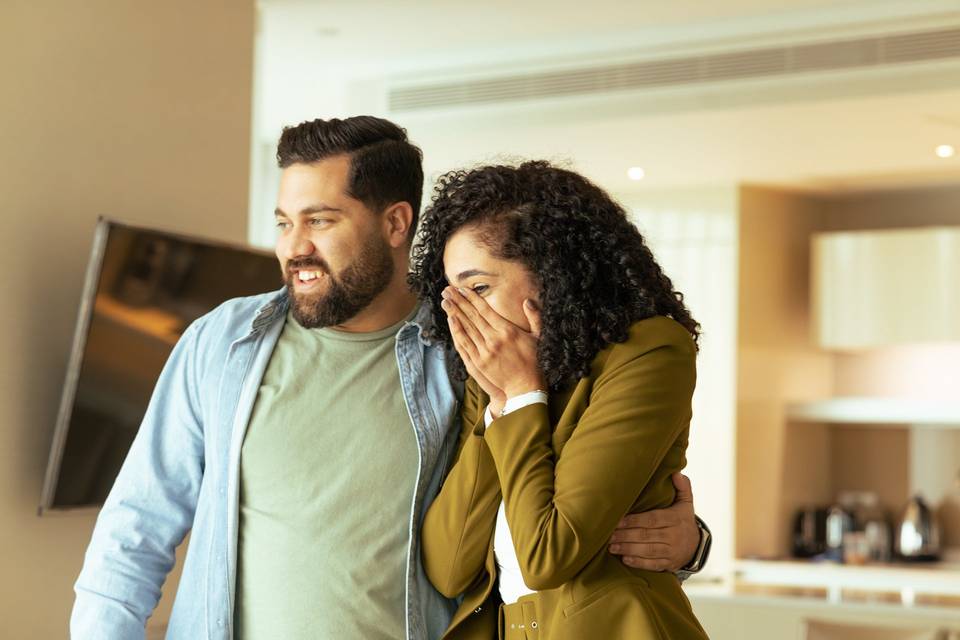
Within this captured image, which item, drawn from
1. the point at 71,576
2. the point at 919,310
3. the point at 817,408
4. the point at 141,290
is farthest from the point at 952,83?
the point at 71,576

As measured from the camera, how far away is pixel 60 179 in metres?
3.07

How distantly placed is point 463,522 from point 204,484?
0.38 metres

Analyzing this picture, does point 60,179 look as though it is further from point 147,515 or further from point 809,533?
point 809,533

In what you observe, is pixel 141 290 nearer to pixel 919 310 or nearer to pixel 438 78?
pixel 438 78

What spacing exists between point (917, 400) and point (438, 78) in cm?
331

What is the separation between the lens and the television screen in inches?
119

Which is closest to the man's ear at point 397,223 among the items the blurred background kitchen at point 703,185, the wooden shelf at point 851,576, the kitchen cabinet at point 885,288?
the blurred background kitchen at point 703,185

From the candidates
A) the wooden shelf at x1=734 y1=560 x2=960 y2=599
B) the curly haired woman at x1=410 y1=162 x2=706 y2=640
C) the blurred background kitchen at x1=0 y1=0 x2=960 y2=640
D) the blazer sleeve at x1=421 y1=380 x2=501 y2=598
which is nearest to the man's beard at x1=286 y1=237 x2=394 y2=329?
the curly haired woman at x1=410 y1=162 x2=706 y2=640

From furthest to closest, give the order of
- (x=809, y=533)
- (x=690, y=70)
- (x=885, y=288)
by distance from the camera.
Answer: (x=809, y=533)
(x=885, y=288)
(x=690, y=70)

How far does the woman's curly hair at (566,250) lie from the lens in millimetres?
1650

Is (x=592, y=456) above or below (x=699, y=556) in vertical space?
above

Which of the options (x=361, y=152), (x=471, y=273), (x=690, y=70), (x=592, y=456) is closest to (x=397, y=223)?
(x=361, y=152)

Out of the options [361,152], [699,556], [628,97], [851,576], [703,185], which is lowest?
[851,576]

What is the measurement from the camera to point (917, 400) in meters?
7.08
